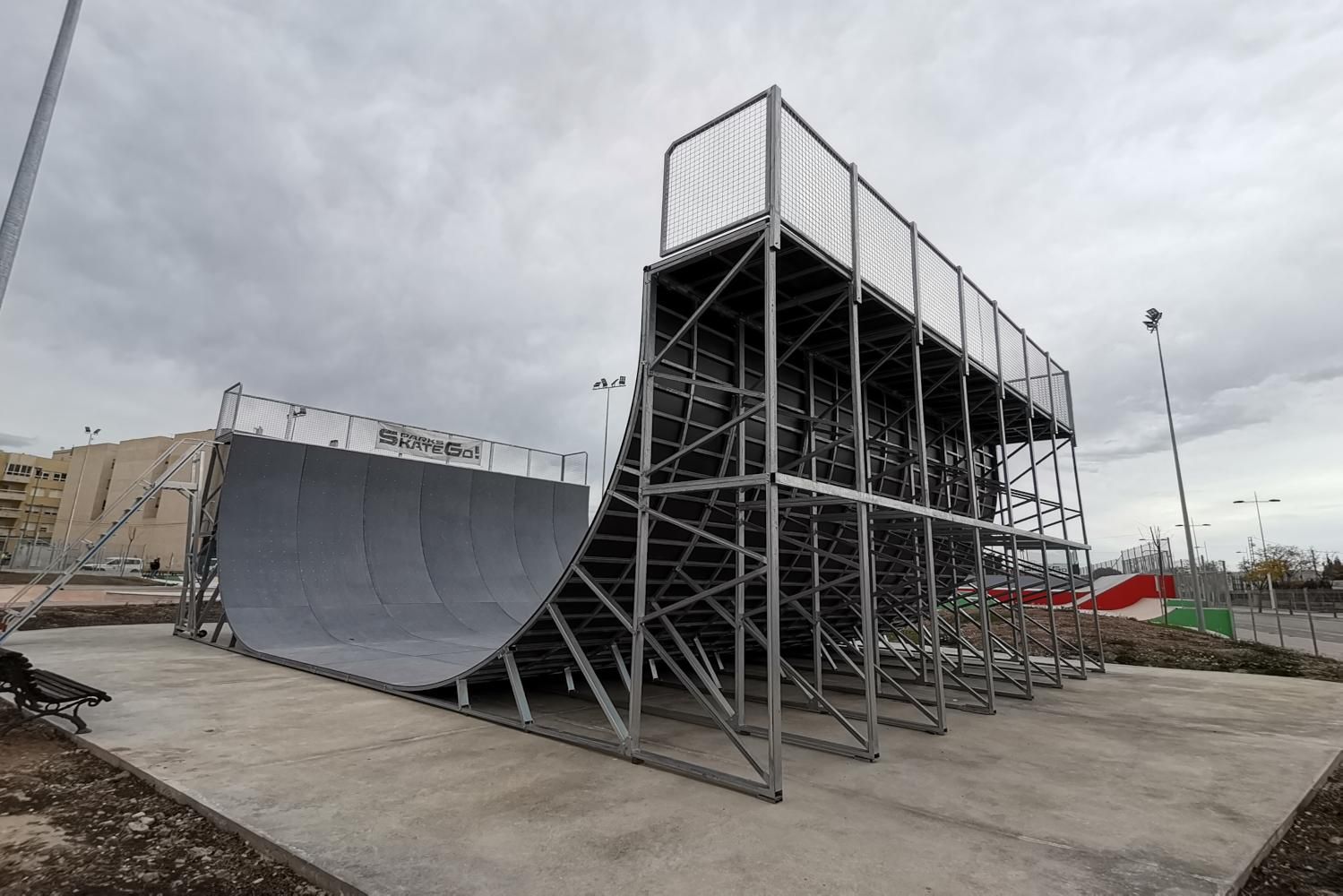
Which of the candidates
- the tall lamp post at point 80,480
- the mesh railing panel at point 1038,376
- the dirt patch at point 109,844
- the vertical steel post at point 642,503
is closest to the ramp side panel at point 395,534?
the dirt patch at point 109,844

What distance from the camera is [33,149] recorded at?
654 centimetres

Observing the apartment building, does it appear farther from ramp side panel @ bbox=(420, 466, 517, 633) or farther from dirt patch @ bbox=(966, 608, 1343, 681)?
dirt patch @ bbox=(966, 608, 1343, 681)

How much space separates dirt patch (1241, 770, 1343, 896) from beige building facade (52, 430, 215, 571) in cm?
7075

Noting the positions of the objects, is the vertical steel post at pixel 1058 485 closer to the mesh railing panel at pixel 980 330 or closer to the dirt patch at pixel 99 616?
the mesh railing panel at pixel 980 330

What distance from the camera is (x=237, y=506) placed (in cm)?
1466

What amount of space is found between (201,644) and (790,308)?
1532 centimetres

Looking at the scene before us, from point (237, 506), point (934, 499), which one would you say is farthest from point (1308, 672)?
point (237, 506)

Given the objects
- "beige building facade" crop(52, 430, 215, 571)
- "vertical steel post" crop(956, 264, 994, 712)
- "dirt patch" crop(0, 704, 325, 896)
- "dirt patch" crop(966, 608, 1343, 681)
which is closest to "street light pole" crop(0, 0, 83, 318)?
"dirt patch" crop(0, 704, 325, 896)

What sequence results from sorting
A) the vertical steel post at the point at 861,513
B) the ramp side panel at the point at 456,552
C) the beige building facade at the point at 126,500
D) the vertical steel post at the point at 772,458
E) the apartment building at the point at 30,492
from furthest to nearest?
the apartment building at the point at 30,492 < the beige building facade at the point at 126,500 < the ramp side panel at the point at 456,552 < the vertical steel post at the point at 861,513 < the vertical steel post at the point at 772,458

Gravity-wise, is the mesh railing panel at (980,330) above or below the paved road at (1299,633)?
above

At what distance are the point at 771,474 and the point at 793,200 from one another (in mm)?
3045

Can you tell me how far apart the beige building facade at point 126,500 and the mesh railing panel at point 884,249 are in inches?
2622

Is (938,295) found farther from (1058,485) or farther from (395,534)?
(395,534)

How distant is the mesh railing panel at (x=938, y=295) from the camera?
9.79 meters
